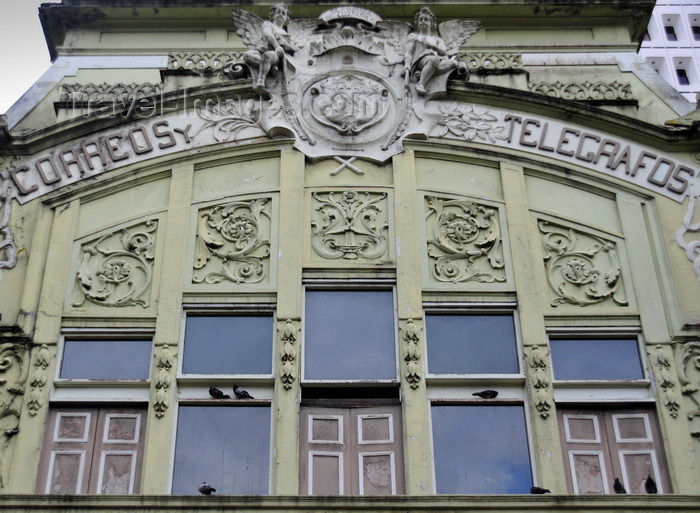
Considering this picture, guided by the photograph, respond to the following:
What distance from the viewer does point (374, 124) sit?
15.2 m

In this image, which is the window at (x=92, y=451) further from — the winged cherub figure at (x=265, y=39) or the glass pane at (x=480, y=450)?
the winged cherub figure at (x=265, y=39)

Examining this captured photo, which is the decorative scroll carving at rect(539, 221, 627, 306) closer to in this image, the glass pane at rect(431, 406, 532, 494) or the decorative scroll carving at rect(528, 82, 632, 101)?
the glass pane at rect(431, 406, 532, 494)

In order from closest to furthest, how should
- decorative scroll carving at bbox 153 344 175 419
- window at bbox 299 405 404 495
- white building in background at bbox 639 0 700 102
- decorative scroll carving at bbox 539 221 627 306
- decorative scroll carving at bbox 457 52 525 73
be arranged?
window at bbox 299 405 404 495 < decorative scroll carving at bbox 153 344 175 419 < decorative scroll carving at bbox 539 221 627 306 < decorative scroll carving at bbox 457 52 525 73 < white building in background at bbox 639 0 700 102

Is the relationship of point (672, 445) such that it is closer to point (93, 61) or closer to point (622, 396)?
point (622, 396)

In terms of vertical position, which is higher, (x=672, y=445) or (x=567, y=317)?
(x=567, y=317)

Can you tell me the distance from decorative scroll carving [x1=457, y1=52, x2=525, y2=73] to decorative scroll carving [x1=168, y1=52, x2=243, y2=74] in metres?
3.39

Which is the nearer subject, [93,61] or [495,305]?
[495,305]

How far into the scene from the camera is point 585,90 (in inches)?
628

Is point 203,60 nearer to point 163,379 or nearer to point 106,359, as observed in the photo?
point 106,359

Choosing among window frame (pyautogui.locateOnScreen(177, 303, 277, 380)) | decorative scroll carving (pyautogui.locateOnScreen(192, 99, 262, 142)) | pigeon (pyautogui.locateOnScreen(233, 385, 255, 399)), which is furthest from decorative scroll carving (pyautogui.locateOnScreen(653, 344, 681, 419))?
decorative scroll carving (pyautogui.locateOnScreen(192, 99, 262, 142))

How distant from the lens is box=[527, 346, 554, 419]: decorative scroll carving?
12773 millimetres

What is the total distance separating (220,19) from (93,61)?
206 cm

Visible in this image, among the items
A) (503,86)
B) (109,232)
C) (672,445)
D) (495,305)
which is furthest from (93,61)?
(672,445)

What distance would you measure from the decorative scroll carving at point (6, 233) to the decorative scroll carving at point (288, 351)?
3652 millimetres
